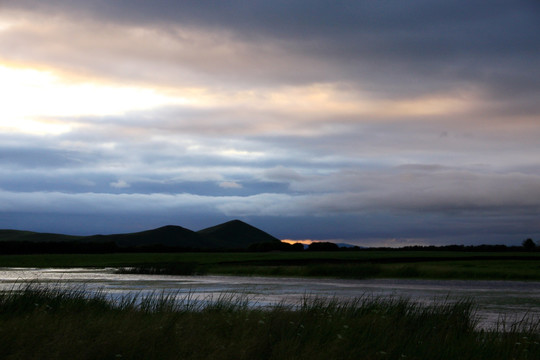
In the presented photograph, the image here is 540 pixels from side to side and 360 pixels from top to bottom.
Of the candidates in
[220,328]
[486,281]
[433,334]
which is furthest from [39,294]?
[486,281]

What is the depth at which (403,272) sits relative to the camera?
5359 centimetres

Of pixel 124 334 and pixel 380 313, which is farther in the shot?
pixel 380 313

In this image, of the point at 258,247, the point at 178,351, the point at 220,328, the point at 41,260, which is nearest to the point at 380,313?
the point at 220,328

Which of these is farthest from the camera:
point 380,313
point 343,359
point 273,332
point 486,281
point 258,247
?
point 258,247

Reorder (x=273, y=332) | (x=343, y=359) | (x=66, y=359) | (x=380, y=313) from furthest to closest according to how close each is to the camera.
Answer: (x=380, y=313), (x=273, y=332), (x=343, y=359), (x=66, y=359)

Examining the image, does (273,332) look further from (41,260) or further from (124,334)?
(41,260)

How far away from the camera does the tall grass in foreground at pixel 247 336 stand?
1123 centimetres

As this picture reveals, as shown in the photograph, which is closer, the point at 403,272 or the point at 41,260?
the point at 403,272

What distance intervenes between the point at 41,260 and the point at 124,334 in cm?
7442

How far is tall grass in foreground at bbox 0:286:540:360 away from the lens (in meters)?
11.2

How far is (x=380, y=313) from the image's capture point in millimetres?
16203

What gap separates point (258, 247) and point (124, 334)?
110050mm

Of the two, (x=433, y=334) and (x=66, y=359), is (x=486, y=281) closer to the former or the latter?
(x=433, y=334)

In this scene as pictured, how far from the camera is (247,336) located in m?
12.5
